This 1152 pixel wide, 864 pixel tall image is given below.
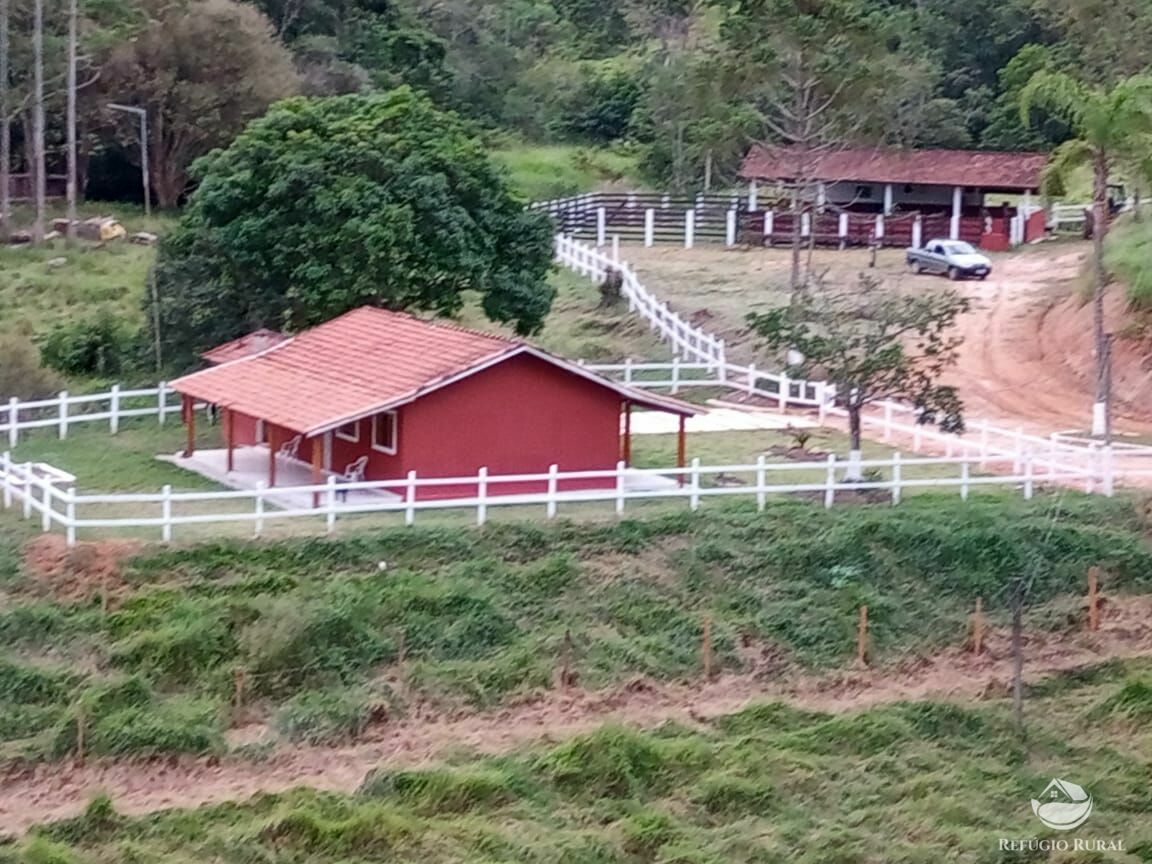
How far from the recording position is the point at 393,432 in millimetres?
26672

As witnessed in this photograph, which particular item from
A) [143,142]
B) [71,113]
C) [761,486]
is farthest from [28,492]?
[143,142]

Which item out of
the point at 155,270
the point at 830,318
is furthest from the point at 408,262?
the point at 830,318

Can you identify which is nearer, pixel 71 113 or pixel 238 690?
pixel 238 690

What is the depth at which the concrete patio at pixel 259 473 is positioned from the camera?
26406 mm

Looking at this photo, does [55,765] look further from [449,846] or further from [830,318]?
[830,318]

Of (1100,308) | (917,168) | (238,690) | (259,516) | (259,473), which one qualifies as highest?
(917,168)

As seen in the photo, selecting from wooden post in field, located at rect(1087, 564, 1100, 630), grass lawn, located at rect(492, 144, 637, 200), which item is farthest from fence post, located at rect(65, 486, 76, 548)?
grass lawn, located at rect(492, 144, 637, 200)

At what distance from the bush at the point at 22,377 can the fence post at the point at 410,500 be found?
1079 centimetres

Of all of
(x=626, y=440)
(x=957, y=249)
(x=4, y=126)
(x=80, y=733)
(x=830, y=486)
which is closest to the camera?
(x=80, y=733)

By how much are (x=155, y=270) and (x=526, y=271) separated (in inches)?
275

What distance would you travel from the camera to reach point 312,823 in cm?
1912

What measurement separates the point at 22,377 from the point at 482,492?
39.9ft

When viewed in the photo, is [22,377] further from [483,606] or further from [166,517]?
[483,606]

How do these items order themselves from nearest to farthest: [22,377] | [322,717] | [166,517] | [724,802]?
[724,802]
[322,717]
[166,517]
[22,377]
